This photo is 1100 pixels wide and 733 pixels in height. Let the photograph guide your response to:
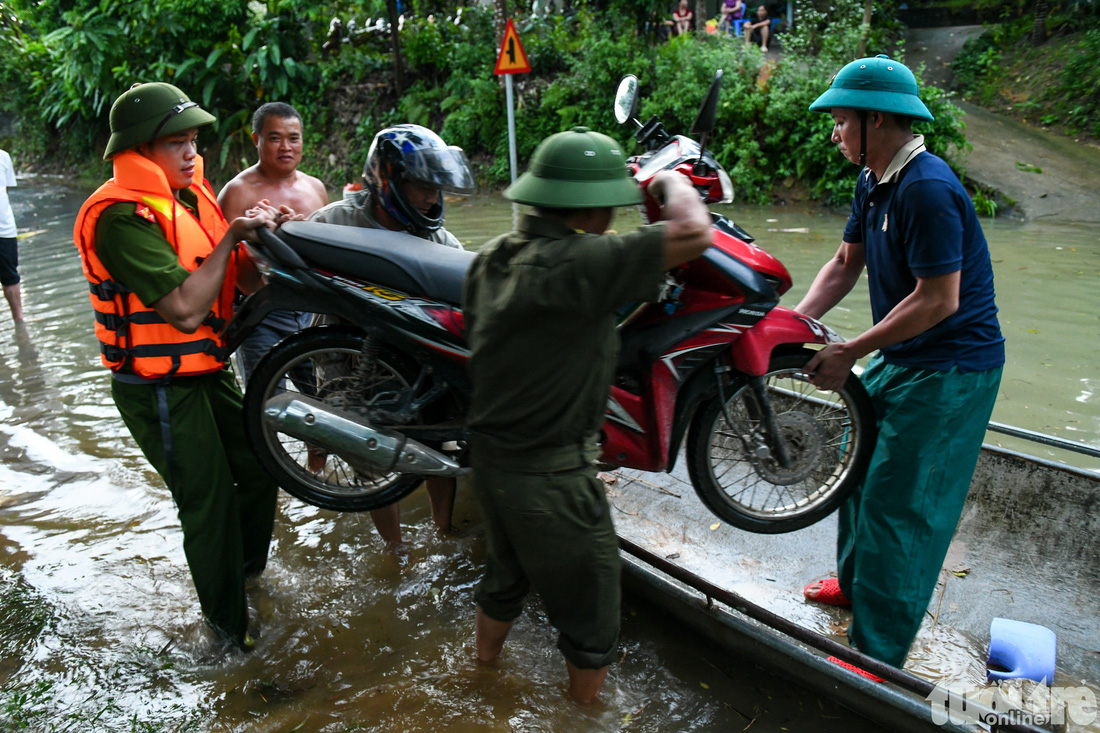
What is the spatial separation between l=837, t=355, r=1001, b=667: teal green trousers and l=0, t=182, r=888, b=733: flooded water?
17.4 inches

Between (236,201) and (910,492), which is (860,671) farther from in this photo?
(236,201)

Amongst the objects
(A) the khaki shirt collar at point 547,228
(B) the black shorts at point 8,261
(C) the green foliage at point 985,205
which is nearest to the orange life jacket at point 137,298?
(A) the khaki shirt collar at point 547,228

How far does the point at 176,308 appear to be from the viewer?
272 centimetres

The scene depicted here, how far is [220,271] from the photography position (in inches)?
109

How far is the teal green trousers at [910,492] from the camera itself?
277 centimetres

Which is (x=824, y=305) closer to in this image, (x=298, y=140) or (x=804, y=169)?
(x=298, y=140)

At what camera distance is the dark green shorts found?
2414 millimetres

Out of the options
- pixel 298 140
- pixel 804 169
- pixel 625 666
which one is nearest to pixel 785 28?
pixel 804 169

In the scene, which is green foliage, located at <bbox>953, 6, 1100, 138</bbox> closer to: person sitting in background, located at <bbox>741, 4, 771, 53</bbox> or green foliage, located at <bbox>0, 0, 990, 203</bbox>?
green foliage, located at <bbox>0, 0, 990, 203</bbox>

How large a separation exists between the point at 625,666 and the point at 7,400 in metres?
5.40

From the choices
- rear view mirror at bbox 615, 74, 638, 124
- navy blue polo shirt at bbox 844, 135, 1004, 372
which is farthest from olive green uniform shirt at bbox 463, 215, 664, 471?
rear view mirror at bbox 615, 74, 638, 124

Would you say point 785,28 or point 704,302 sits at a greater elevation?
point 785,28

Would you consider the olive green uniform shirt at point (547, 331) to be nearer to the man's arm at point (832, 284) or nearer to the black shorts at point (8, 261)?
the man's arm at point (832, 284)

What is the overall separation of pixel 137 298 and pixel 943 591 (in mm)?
3332
